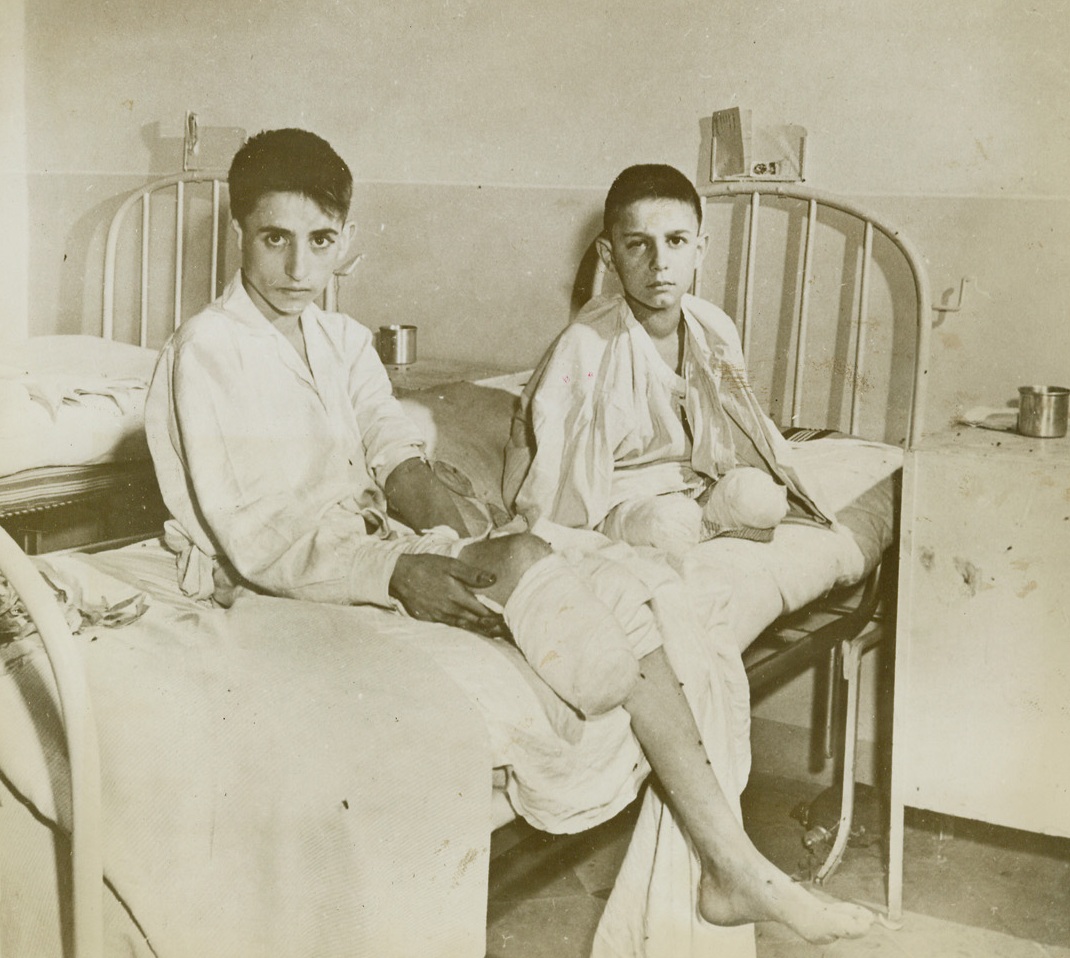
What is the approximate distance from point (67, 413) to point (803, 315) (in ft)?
4.56

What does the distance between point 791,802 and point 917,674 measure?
0.58 m

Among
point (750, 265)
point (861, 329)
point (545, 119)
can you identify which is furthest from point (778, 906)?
point (545, 119)

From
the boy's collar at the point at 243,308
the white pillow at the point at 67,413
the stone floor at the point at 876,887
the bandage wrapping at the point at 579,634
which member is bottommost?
the stone floor at the point at 876,887

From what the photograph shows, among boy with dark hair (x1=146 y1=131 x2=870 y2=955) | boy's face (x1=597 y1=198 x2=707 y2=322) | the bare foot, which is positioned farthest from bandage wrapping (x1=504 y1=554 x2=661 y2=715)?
boy's face (x1=597 y1=198 x2=707 y2=322)

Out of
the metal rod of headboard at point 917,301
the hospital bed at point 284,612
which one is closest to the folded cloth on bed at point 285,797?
the hospital bed at point 284,612

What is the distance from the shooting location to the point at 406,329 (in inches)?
103

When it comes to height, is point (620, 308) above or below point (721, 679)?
above

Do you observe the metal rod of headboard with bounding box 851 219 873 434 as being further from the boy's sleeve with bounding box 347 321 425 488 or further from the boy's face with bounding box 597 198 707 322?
the boy's sleeve with bounding box 347 321 425 488

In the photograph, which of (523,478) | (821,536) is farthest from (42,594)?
(821,536)

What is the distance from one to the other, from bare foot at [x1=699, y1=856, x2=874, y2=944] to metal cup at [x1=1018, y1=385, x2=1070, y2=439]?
85 cm

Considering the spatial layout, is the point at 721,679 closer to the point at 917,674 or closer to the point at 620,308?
the point at 917,674

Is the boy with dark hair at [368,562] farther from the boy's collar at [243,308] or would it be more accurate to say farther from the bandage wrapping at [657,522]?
the bandage wrapping at [657,522]

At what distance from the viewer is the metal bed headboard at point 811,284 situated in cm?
216

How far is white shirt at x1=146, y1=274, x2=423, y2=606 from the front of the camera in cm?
157
